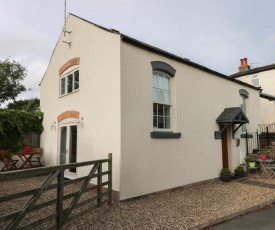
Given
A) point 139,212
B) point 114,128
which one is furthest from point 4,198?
point 114,128

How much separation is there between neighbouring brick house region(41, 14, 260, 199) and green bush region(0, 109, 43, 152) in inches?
24.4

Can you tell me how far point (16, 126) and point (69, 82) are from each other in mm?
3855

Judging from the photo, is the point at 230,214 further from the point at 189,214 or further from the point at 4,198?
the point at 4,198

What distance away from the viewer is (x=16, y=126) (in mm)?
11242

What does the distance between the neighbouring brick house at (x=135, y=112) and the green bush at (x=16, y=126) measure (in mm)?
619

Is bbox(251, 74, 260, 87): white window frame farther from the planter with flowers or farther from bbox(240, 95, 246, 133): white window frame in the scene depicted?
the planter with flowers

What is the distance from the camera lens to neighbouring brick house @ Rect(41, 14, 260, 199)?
22.1 ft

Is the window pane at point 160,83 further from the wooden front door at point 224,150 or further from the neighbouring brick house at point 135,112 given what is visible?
the wooden front door at point 224,150

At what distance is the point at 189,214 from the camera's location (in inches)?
212

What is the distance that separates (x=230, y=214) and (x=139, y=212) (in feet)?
6.92

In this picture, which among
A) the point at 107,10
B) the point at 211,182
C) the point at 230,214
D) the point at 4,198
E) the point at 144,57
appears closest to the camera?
the point at 4,198

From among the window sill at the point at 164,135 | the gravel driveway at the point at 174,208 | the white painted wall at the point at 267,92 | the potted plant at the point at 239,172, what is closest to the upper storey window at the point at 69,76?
the window sill at the point at 164,135

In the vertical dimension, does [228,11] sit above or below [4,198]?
above

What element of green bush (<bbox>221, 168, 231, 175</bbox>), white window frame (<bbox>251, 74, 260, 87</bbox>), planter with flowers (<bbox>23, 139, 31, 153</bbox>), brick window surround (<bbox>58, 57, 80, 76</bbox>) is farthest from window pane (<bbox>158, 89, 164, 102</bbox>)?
white window frame (<bbox>251, 74, 260, 87</bbox>)
